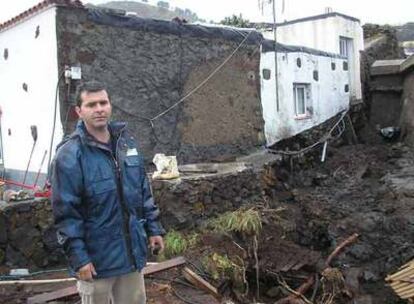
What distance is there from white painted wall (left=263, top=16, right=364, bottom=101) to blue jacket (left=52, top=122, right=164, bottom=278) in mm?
14095

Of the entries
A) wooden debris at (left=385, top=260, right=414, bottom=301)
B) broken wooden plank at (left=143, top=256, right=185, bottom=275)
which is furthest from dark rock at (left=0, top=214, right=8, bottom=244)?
wooden debris at (left=385, top=260, right=414, bottom=301)

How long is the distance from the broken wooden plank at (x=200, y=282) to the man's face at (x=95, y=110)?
117 inches

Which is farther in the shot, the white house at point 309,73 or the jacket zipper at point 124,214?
the white house at point 309,73

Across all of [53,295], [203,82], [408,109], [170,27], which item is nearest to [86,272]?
[53,295]

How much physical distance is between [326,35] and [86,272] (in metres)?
15.4

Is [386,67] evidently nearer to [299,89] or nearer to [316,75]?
[316,75]

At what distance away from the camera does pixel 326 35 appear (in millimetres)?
17062

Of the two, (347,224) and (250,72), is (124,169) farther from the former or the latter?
(250,72)

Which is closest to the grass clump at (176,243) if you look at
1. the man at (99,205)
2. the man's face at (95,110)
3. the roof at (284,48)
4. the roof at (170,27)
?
the man at (99,205)

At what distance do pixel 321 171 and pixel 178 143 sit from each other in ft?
16.3

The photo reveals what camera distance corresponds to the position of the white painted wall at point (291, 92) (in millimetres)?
12812

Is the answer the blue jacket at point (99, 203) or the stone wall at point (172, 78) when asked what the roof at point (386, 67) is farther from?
the blue jacket at point (99, 203)

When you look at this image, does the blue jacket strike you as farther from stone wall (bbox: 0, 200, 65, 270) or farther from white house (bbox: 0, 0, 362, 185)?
white house (bbox: 0, 0, 362, 185)

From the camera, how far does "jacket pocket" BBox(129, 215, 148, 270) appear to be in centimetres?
355
